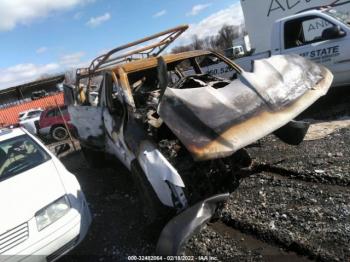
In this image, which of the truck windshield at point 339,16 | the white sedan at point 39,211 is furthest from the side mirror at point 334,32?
the white sedan at point 39,211

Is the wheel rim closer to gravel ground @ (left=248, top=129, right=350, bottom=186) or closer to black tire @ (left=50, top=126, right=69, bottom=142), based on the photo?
black tire @ (left=50, top=126, right=69, bottom=142)

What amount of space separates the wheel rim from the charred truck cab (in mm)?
9519

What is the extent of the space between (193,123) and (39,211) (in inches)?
67.9

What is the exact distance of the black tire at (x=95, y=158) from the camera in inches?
271

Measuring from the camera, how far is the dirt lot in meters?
3.23

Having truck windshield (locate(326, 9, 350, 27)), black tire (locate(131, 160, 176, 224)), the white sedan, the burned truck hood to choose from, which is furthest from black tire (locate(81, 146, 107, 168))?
truck windshield (locate(326, 9, 350, 27))

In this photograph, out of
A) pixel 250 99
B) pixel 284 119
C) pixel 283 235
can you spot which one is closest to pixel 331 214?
pixel 283 235

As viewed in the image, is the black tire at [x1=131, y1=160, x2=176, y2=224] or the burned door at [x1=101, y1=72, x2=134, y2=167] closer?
the black tire at [x1=131, y1=160, x2=176, y2=224]

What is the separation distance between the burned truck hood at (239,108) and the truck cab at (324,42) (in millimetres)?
2732

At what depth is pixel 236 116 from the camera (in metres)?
3.76

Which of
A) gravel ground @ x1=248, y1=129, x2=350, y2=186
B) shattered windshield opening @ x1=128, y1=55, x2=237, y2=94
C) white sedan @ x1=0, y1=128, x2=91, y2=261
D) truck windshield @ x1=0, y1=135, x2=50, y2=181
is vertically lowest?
gravel ground @ x1=248, y1=129, x2=350, y2=186

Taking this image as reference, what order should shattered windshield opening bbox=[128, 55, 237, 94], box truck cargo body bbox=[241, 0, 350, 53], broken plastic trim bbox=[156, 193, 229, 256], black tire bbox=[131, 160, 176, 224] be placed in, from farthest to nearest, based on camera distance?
box truck cargo body bbox=[241, 0, 350, 53]
shattered windshield opening bbox=[128, 55, 237, 94]
black tire bbox=[131, 160, 176, 224]
broken plastic trim bbox=[156, 193, 229, 256]

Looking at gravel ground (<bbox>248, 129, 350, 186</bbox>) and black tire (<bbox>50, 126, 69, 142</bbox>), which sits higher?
gravel ground (<bbox>248, 129, 350, 186</bbox>)

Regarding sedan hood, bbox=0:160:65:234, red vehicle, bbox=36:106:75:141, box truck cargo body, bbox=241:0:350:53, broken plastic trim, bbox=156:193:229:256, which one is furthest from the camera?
box truck cargo body, bbox=241:0:350:53
